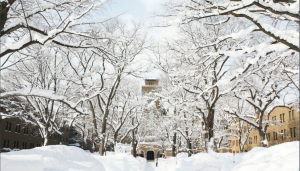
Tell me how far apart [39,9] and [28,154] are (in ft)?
15.0

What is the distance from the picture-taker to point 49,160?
6.54m

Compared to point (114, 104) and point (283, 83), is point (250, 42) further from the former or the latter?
point (114, 104)

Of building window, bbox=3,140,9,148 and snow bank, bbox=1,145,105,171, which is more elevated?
snow bank, bbox=1,145,105,171

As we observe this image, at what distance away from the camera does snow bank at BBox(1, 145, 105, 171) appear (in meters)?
5.71

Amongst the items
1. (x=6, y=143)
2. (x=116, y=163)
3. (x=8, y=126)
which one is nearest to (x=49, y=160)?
(x=116, y=163)

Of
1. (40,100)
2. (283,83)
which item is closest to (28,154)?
(283,83)

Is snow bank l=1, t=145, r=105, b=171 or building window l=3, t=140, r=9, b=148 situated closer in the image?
snow bank l=1, t=145, r=105, b=171

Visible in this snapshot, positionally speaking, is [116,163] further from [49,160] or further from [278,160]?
[278,160]

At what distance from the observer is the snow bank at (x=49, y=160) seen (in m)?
5.71

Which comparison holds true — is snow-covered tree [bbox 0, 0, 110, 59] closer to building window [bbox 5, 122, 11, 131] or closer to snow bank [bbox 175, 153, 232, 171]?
snow bank [bbox 175, 153, 232, 171]

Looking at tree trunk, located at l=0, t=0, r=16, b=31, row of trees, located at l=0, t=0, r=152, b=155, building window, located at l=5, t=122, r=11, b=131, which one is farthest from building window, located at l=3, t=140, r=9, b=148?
tree trunk, located at l=0, t=0, r=16, b=31

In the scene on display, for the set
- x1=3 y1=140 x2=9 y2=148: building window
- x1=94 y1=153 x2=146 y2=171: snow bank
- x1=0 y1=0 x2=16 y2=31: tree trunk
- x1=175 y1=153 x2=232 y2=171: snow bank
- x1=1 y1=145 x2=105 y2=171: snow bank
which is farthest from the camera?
x1=3 y1=140 x2=9 y2=148: building window

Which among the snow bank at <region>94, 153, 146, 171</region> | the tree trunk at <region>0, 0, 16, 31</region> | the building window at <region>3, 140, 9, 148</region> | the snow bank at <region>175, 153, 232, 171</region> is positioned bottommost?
the building window at <region>3, 140, 9, 148</region>

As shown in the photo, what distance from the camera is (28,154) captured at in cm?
634
